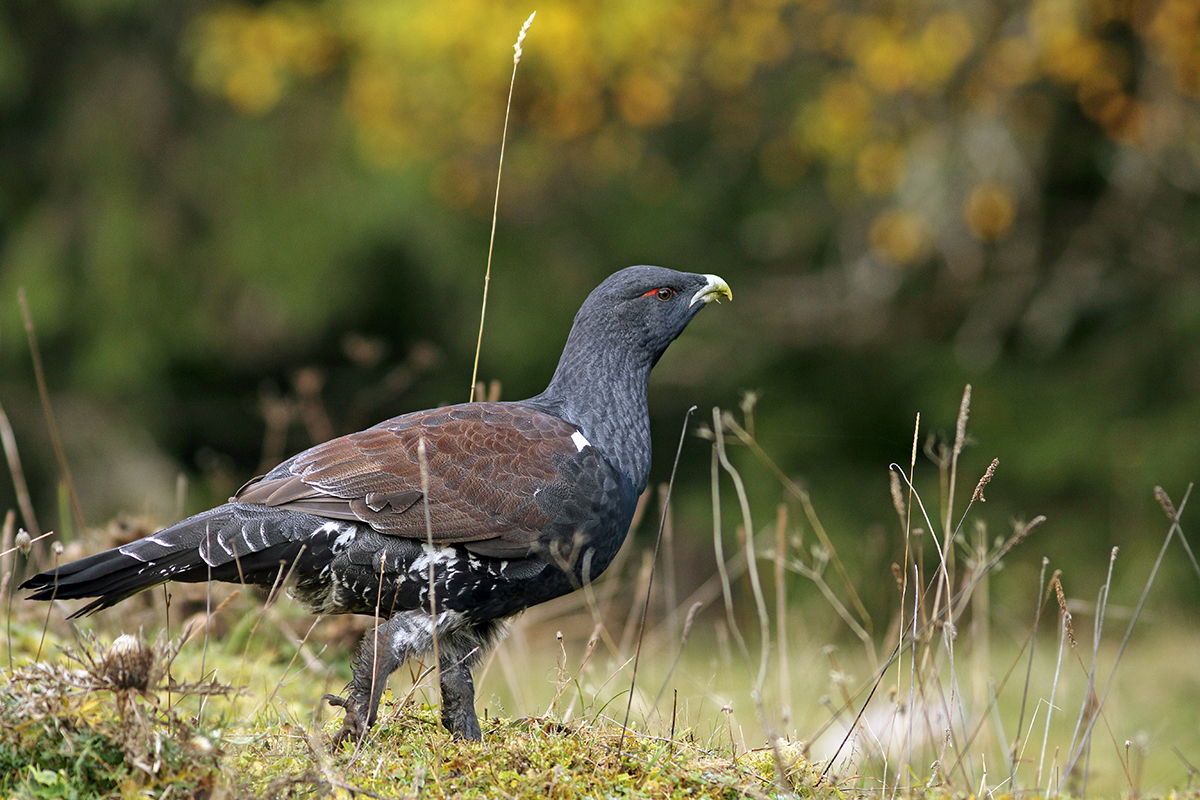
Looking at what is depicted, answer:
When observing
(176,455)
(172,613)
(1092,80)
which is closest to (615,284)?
(172,613)

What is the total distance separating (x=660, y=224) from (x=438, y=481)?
877 centimetres

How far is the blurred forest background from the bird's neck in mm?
5455

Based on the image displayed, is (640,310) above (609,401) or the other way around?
above

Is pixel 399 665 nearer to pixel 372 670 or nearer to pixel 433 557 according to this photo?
pixel 372 670

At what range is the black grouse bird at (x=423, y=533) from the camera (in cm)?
323

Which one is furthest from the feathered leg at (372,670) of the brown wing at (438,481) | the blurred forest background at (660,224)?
the blurred forest background at (660,224)

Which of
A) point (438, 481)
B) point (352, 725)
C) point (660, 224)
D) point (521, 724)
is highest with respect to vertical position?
point (438, 481)

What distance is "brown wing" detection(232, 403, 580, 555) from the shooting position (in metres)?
3.32

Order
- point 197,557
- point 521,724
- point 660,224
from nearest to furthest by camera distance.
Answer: point 197,557, point 521,724, point 660,224

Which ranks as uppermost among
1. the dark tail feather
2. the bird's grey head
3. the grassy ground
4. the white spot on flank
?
the bird's grey head

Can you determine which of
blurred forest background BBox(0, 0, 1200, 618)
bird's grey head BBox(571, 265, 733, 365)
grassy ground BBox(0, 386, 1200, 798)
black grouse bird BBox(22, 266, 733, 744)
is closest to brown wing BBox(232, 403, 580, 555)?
black grouse bird BBox(22, 266, 733, 744)

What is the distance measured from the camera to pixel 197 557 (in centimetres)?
316

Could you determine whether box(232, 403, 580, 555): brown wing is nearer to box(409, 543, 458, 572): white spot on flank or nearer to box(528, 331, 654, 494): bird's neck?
box(409, 543, 458, 572): white spot on flank

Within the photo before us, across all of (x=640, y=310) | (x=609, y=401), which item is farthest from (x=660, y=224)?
(x=609, y=401)
